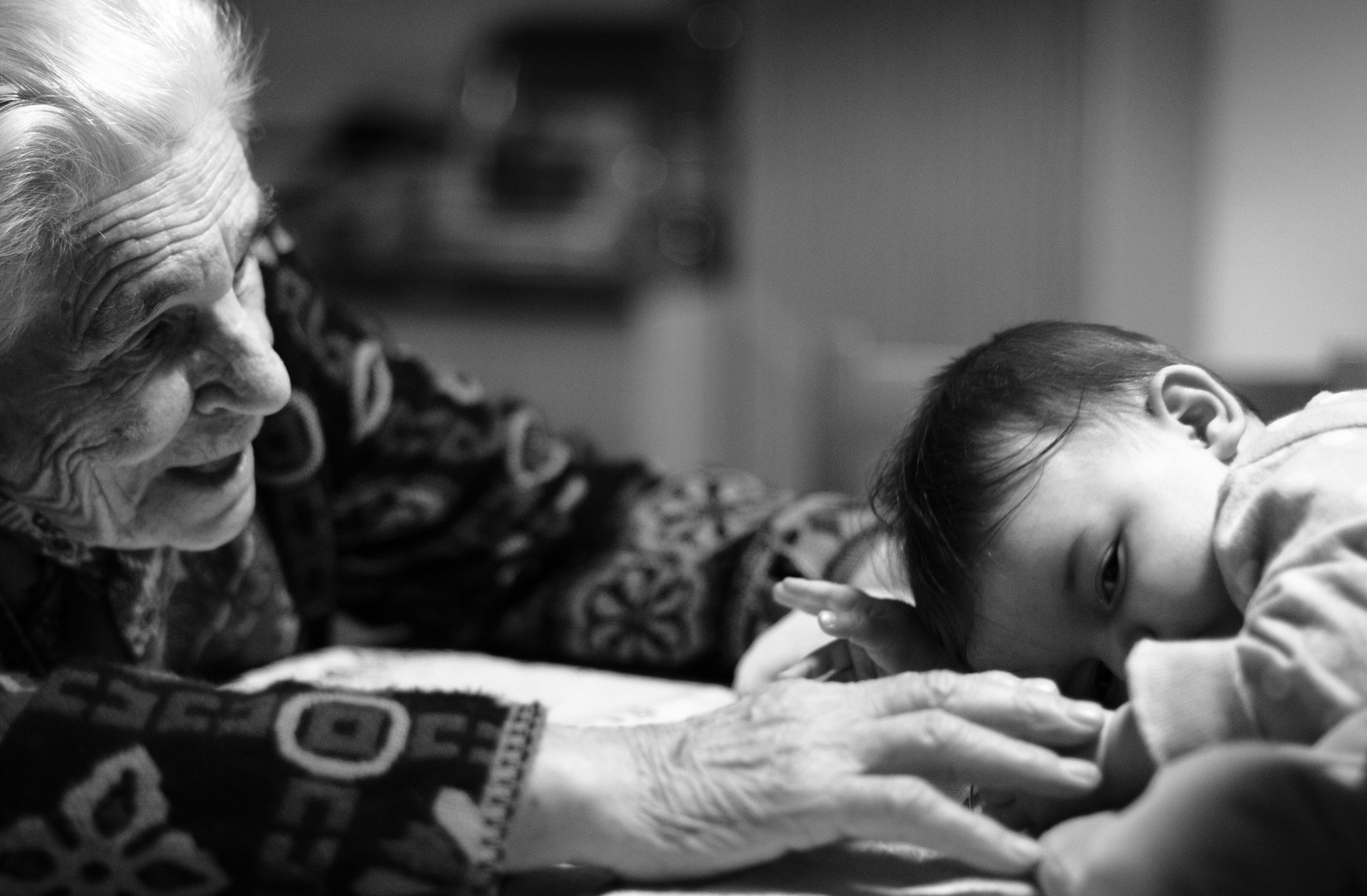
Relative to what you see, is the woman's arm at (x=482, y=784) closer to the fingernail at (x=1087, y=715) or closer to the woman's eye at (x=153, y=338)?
the fingernail at (x=1087, y=715)

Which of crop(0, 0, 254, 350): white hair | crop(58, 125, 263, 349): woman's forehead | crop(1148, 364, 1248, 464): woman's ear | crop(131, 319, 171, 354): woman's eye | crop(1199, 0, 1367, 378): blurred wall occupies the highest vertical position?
crop(0, 0, 254, 350): white hair

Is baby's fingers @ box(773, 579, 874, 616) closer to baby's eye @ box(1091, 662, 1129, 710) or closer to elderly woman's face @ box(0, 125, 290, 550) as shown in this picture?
baby's eye @ box(1091, 662, 1129, 710)

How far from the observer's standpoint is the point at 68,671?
821 millimetres

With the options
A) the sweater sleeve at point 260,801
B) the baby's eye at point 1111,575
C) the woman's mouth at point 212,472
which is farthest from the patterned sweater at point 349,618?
the baby's eye at point 1111,575

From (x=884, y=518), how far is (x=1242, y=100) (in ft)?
12.2

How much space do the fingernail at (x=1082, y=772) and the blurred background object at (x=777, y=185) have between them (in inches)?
131

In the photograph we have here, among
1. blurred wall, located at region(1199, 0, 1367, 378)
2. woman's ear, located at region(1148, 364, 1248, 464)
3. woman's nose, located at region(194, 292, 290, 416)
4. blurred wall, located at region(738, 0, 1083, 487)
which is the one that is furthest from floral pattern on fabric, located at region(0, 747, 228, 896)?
blurred wall, located at region(1199, 0, 1367, 378)

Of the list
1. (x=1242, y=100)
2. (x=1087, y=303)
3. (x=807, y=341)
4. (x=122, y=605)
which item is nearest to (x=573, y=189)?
(x=807, y=341)

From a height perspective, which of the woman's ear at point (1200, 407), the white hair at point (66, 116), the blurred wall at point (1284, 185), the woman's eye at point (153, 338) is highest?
the white hair at point (66, 116)

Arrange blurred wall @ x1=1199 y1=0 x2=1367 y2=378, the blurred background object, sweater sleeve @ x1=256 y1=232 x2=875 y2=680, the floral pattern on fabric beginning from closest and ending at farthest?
the floral pattern on fabric
sweater sleeve @ x1=256 y1=232 x2=875 y2=680
blurred wall @ x1=1199 y1=0 x2=1367 y2=378
the blurred background object

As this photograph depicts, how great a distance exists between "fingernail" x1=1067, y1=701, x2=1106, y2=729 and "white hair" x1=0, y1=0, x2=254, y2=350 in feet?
2.34

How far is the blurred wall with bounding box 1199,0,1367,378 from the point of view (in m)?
3.93

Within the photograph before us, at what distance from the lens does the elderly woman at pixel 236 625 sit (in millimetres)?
744

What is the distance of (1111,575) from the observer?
818 mm
